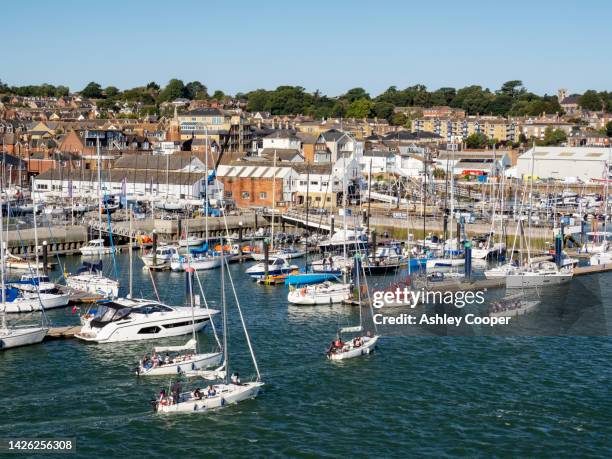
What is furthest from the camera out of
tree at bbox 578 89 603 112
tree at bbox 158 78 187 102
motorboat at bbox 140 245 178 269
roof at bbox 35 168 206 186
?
tree at bbox 158 78 187 102

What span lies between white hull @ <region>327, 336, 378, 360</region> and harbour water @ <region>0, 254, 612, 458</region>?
0.32 meters

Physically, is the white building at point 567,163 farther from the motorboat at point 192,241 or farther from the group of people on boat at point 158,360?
the group of people on boat at point 158,360

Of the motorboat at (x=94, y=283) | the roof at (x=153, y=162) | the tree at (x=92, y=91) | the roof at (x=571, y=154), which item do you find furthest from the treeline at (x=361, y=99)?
the motorboat at (x=94, y=283)

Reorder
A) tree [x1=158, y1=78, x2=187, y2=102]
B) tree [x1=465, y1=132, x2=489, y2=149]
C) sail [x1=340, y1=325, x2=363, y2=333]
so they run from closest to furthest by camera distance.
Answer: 1. sail [x1=340, y1=325, x2=363, y2=333]
2. tree [x1=465, y1=132, x2=489, y2=149]
3. tree [x1=158, y1=78, x2=187, y2=102]

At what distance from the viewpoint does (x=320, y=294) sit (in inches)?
1631

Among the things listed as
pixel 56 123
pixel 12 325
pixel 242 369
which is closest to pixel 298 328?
pixel 242 369

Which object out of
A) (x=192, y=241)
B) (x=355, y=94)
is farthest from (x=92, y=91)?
(x=192, y=241)

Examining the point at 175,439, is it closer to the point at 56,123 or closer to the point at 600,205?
the point at 600,205

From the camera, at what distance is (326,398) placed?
2788 cm

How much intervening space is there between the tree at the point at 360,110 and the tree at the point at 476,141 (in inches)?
1121

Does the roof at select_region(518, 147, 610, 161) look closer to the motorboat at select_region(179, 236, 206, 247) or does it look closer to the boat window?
the motorboat at select_region(179, 236, 206, 247)

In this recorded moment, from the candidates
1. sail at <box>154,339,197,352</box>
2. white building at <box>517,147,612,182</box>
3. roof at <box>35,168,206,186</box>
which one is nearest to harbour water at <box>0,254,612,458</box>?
sail at <box>154,339,197,352</box>

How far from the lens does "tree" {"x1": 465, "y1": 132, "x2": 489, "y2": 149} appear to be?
134m

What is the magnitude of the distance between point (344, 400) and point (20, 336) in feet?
43.7
